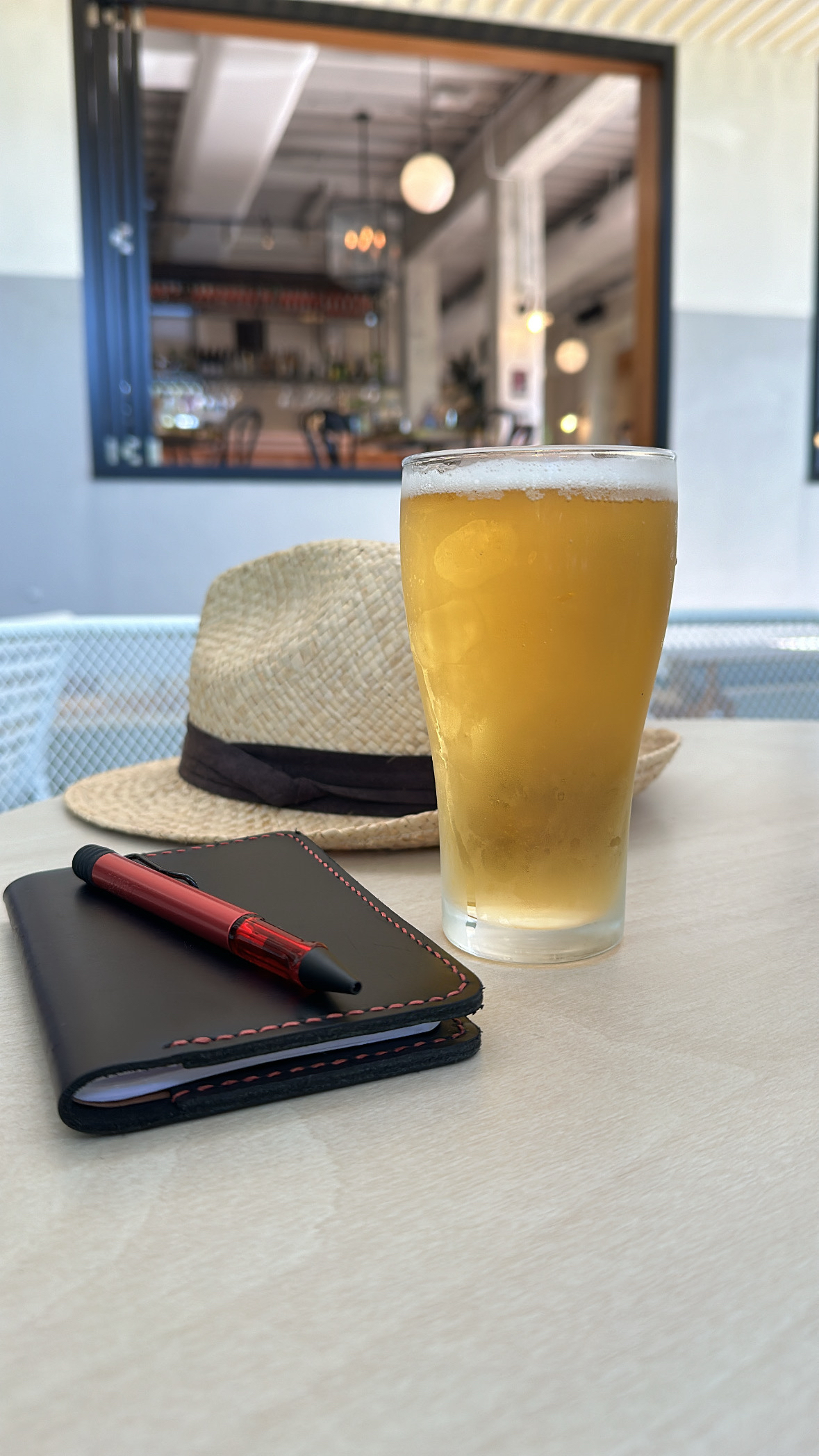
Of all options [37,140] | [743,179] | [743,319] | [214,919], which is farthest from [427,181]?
[214,919]

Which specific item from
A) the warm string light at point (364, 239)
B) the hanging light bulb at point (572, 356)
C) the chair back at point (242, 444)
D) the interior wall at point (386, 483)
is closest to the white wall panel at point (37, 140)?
the interior wall at point (386, 483)

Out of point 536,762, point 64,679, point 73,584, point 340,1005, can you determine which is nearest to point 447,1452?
point 340,1005

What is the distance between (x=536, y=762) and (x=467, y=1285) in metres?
0.25

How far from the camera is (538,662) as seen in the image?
1.51ft

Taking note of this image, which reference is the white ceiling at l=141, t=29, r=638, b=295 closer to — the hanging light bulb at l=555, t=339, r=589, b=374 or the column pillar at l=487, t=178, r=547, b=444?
the column pillar at l=487, t=178, r=547, b=444

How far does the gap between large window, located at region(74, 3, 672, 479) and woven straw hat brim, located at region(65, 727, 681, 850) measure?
3504 millimetres

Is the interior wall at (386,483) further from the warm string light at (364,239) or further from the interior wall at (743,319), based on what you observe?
the warm string light at (364,239)

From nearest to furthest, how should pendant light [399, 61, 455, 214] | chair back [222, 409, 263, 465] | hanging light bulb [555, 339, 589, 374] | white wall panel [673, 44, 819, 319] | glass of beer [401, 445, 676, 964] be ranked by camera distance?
glass of beer [401, 445, 676, 964] < white wall panel [673, 44, 819, 319] < pendant light [399, 61, 455, 214] < chair back [222, 409, 263, 465] < hanging light bulb [555, 339, 589, 374]

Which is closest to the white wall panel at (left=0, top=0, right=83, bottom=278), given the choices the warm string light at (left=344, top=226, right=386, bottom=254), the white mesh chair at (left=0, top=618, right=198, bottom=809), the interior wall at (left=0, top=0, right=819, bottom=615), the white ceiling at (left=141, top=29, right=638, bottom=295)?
the interior wall at (left=0, top=0, right=819, bottom=615)

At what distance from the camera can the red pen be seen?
376mm

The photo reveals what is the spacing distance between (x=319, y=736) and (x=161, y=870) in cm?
25

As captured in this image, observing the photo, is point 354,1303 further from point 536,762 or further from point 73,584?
point 73,584

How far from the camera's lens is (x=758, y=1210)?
301 millimetres

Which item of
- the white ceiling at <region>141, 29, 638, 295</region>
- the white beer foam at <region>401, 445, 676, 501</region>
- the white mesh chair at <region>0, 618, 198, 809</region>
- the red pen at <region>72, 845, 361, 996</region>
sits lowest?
the white mesh chair at <region>0, 618, 198, 809</region>
